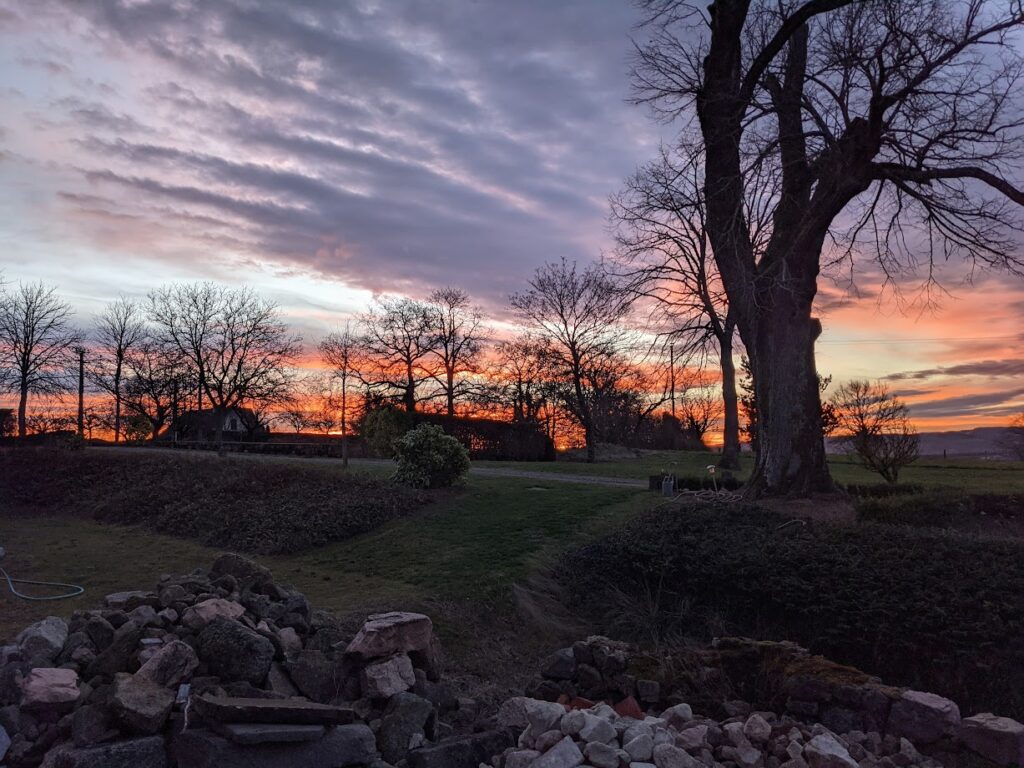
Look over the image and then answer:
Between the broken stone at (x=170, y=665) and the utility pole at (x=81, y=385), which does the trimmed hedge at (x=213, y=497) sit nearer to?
the broken stone at (x=170, y=665)

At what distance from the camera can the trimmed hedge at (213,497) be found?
12.8 meters

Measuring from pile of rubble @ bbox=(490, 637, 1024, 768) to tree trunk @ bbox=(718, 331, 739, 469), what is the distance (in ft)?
58.3

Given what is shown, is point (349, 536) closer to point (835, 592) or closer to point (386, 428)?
point (835, 592)

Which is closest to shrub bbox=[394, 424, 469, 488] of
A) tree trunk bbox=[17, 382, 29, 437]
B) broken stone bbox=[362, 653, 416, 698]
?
broken stone bbox=[362, 653, 416, 698]

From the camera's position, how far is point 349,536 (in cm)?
1243

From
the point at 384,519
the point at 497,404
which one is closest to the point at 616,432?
the point at 497,404

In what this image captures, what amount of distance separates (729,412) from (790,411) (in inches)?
520

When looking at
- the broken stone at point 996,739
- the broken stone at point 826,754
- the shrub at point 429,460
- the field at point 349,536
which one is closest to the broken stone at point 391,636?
the field at point 349,536

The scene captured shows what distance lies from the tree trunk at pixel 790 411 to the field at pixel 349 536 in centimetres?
72

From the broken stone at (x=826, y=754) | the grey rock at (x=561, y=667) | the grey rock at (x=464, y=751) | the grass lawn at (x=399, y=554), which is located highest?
the grass lawn at (x=399, y=554)

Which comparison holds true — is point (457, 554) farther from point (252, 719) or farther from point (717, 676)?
point (252, 719)

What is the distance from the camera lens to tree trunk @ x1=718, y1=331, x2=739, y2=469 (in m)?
23.7

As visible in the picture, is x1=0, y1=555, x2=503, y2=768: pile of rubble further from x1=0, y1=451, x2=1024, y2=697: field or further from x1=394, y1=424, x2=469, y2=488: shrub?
x1=394, y1=424, x2=469, y2=488: shrub

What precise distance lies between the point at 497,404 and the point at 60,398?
2320 cm
